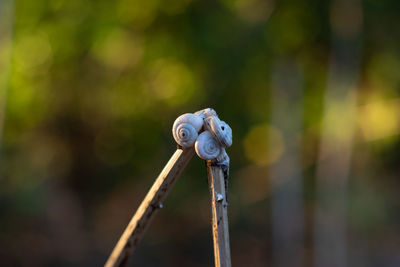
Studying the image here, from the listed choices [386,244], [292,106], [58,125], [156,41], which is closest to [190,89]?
[156,41]

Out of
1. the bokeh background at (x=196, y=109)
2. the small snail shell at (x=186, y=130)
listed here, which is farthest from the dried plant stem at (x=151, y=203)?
the bokeh background at (x=196, y=109)

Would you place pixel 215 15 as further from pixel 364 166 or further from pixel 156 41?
pixel 364 166

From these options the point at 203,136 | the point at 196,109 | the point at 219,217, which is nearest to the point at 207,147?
the point at 203,136

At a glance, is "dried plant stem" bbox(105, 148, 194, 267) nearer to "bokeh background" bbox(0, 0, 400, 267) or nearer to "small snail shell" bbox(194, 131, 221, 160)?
"small snail shell" bbox(194, 131, 221, 160)

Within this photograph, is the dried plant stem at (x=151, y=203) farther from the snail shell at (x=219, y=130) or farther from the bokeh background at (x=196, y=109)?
the bokeh background at (x=196, y=109)

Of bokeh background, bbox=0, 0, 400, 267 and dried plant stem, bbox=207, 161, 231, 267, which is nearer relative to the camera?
dried plant stem, bbox=207, 161, 231, 267

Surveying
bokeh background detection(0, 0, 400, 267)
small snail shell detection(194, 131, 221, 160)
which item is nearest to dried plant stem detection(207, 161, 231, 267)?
small snail shell detection(194, 131, 221, 160)

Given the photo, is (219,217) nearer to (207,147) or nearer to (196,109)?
(207,147)
